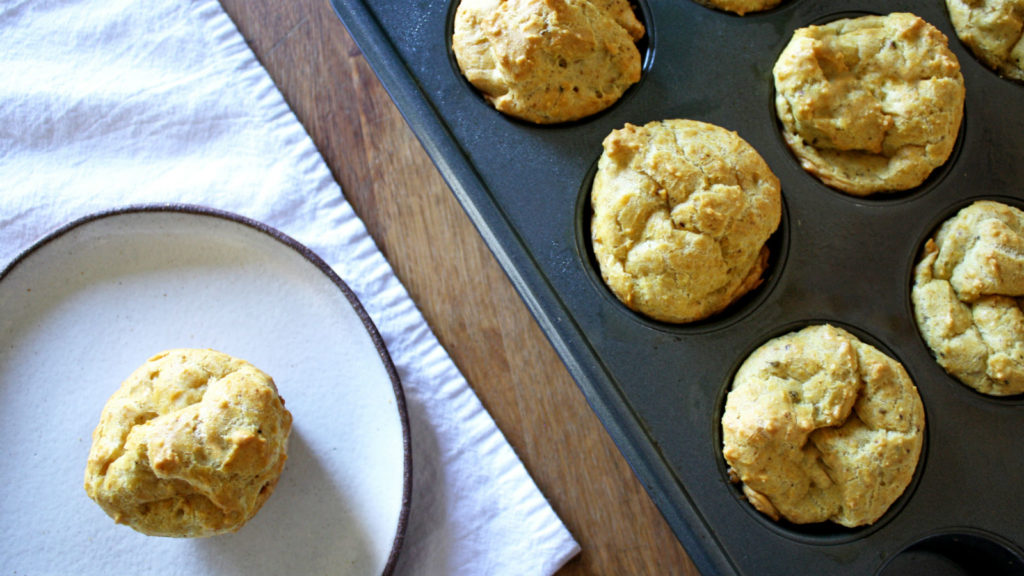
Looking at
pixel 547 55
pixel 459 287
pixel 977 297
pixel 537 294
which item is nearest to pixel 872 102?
pixel 977 297

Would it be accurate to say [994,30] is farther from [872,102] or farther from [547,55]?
[547,55]

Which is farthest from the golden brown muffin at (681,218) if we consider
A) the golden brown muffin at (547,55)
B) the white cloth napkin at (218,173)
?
the white cloth napkin at (218,173)

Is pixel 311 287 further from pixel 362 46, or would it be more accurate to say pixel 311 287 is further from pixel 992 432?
pixel 992 432

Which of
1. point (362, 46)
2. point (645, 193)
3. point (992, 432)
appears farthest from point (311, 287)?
point (992, 432)

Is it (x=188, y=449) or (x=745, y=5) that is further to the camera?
(x=745, y=5)

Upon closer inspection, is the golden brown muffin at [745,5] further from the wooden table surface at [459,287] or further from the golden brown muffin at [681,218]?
the wooden table surface at [459,287]
